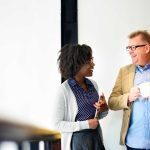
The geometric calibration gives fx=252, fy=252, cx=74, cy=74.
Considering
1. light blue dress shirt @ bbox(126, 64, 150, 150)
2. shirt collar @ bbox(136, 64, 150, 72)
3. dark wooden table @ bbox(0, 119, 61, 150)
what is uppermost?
shirt collar @ bbox(136, 64, 150, 72)

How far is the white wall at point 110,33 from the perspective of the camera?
199cm

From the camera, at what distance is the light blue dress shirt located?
1.55 meters

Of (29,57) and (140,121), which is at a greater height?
(29,57)

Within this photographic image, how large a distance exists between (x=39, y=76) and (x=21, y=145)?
0.55 metres

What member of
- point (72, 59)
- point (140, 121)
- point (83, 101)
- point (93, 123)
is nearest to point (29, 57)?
point (72, 59)

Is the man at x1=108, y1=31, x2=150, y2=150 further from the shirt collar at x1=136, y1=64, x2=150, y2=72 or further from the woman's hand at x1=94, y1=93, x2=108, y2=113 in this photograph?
the woman's hand at x1=94, y1=93, x2=108, y2=113

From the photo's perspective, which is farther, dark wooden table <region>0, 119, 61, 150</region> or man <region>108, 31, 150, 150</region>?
dark wooden table <region>0, 119, 61, 150</region>

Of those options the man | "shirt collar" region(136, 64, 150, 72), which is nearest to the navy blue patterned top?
the man

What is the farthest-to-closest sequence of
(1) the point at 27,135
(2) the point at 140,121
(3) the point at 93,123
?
1. (1) the point at 27,135
2. (2) the point at 140,121
3. (3) the point at 93,123

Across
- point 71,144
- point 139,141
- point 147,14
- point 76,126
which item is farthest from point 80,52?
point 147,14

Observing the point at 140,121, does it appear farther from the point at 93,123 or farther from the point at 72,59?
the point at 72,59

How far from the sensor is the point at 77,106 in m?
1.49

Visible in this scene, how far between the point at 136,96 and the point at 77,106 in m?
0.37

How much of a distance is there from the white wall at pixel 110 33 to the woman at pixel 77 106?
43cm
